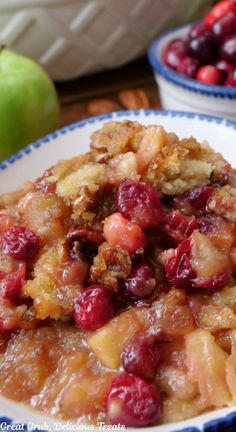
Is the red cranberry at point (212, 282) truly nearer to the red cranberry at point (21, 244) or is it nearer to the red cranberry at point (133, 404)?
the red cranberry at point (133, 404)

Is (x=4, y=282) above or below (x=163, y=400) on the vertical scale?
above

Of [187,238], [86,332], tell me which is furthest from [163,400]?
[187,238]

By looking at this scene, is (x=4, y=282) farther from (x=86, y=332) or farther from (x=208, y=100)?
(x=208, y=100)

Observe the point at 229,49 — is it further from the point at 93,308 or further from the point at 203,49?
the point at 93,308

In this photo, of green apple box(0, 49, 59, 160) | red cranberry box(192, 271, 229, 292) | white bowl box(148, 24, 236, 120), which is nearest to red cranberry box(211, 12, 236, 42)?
white bowl box(148, 24, 236, 120)

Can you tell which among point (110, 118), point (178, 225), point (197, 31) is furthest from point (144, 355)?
point (197, 31)

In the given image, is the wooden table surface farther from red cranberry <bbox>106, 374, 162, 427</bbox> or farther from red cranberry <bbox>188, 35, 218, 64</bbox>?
red cranberry <bbox>106, 374, 162, 427</bbox>
